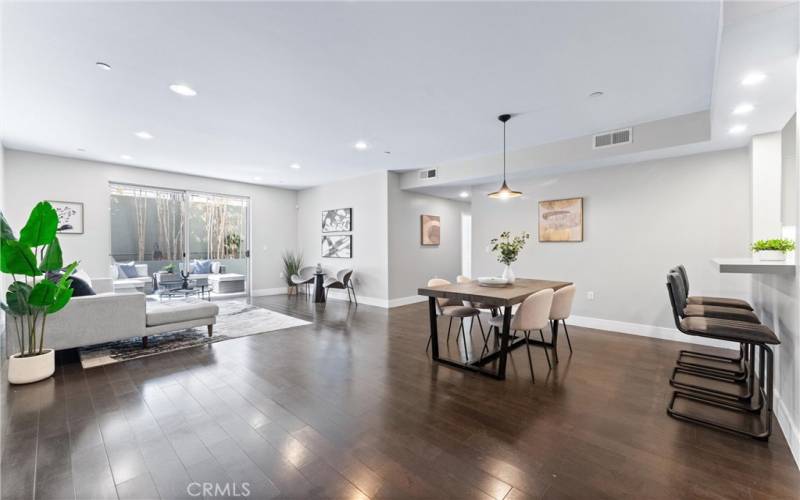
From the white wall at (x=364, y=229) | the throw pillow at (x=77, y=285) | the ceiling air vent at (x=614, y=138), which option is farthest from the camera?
the white wall at (x=364, y=229)

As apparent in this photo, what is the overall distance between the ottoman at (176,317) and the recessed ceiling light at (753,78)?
5.51 meters

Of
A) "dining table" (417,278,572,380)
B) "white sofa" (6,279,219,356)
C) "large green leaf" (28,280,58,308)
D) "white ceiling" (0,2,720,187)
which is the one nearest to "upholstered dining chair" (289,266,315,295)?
"white sofa" (6,279,219,356)

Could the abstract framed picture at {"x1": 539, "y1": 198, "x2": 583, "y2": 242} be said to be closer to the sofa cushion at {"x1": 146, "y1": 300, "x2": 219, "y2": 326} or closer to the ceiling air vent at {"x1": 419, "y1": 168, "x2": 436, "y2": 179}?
the ceiling air vent at {"x1": 419, "y1": 168, "x2": 436, "y2": 179}

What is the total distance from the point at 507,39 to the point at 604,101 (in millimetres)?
1674

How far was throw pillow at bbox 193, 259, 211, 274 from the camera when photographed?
24.6 ft

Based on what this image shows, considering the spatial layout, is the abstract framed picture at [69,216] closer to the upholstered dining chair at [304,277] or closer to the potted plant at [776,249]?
the upholstered dining chair at [304,277]

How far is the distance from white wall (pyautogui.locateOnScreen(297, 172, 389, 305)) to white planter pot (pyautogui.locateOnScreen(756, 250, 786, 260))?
203 inches

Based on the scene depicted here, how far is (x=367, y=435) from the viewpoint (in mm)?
2168

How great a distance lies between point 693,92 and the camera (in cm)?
331

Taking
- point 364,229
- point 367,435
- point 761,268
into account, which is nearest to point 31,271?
point 367,435

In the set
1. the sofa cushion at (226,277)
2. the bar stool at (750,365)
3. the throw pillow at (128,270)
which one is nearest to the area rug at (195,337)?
the sofa cushion at (226,277)

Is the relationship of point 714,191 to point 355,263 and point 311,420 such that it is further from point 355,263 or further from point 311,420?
point 355,263

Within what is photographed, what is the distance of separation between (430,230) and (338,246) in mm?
2113

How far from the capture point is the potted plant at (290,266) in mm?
8312
